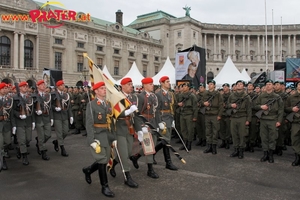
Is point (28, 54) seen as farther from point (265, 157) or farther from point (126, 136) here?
point (265, 157)

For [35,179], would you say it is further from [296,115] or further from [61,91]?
[296,115]

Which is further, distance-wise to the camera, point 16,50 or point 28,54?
point 28,54

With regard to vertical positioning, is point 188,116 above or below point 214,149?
above

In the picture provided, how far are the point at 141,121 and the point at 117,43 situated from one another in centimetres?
4664

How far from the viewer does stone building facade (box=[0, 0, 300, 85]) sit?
118 feet

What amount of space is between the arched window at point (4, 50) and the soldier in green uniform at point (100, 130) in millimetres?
35005

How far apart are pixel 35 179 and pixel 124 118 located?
269 cm

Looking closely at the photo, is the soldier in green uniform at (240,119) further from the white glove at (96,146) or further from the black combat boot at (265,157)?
the white glove at (96,146)

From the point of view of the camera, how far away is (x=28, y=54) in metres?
37.7

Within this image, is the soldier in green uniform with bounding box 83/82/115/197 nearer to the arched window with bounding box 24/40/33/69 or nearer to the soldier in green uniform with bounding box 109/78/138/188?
the soldier in green uniform with bounding box 109/78/138/188

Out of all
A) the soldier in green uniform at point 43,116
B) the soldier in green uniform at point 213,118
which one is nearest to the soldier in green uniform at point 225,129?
the soldier in green uniform at point 213,118

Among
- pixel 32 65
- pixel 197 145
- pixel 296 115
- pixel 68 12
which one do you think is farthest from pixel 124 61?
pixel 296 115

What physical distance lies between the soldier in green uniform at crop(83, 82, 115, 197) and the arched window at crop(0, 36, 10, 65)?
3500 centimetres

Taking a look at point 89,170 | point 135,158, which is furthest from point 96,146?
point 135,158
